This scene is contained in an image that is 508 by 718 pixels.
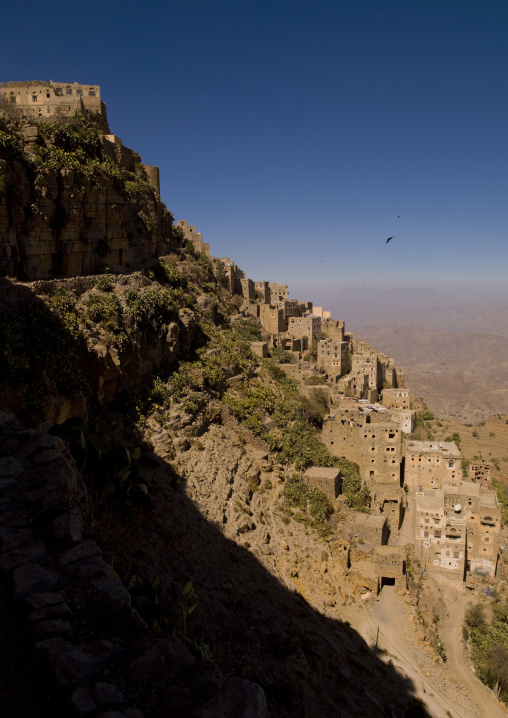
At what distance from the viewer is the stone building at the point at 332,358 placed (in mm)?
40219

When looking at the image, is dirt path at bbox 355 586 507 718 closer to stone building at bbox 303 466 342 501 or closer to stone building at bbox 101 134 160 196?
stone building at bbox 303 466 342 501

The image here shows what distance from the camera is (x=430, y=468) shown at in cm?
2786

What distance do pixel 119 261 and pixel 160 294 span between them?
3.04 metres

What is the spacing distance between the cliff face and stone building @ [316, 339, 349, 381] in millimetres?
21504

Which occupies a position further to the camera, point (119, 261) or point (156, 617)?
point (119, 261)

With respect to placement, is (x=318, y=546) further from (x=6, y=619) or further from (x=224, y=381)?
(x=6, y=619)

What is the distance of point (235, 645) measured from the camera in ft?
29.9

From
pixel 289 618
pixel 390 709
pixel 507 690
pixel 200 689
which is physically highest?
pixel 200 689

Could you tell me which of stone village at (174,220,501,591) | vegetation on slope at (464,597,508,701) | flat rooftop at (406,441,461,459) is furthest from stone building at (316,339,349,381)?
vegetation on slope at (464,597,508,701)

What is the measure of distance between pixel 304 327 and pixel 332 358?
20.3 feet

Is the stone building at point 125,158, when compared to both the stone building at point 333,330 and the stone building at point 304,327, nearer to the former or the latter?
the stone building at point 304,327

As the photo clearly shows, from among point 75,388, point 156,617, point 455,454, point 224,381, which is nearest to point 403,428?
point 455,454

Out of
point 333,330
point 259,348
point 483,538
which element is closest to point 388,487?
point 483,538

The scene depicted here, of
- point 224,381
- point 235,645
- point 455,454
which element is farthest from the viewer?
point 455,454
